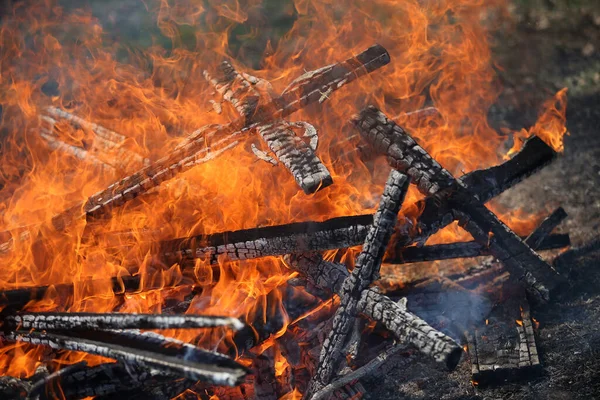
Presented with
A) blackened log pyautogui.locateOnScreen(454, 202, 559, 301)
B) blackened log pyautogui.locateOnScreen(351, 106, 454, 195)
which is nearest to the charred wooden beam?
blackened log pyautogui.locateOnScreen(351, 106, 454, 195)

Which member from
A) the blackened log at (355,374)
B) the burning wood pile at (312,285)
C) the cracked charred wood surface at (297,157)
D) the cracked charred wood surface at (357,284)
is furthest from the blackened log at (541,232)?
the cracked charred wood surface at (297,157)

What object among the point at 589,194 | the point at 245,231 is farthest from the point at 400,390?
the point at 589,194

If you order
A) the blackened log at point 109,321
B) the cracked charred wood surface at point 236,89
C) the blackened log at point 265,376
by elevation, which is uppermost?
the cracked charred wood surface at point 236,89

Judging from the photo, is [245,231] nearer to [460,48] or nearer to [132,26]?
[460,48]

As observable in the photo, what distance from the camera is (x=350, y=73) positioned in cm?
635

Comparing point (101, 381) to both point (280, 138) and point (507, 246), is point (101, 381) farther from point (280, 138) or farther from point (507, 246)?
point (507, 246)

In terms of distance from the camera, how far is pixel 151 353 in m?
4.07

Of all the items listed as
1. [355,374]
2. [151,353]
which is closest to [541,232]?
[355,374]

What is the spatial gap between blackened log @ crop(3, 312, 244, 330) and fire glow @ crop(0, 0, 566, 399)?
0.32m

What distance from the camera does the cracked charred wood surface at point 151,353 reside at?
12.5ft

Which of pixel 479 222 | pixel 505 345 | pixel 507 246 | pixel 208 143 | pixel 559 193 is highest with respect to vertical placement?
pixel 208 143

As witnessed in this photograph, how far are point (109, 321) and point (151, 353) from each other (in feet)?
1.68

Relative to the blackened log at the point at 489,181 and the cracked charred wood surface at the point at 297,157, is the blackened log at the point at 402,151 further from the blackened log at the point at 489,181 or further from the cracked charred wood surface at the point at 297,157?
the cracked charred wood surface at the point at 297,157

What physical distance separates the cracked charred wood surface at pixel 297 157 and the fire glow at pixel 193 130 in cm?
35
